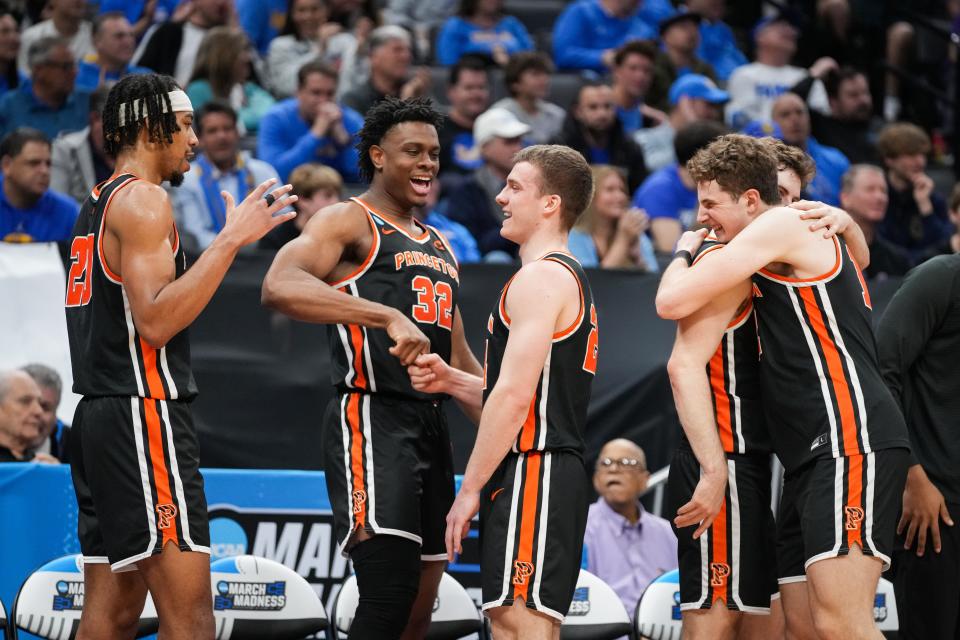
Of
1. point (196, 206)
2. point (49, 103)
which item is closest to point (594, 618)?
point (196, 206)

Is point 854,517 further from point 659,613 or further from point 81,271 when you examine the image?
point 81,271

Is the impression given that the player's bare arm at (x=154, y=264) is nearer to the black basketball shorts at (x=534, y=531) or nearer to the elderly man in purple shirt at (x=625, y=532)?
the black basketball shorts at (x=534, y=531)

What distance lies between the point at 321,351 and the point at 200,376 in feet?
2.34

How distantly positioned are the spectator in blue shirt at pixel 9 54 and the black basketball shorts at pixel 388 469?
22.0 ft

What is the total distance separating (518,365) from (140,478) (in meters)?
1.39

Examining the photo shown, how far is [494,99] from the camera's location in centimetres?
1231

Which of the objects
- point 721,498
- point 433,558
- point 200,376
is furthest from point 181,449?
point 200,376

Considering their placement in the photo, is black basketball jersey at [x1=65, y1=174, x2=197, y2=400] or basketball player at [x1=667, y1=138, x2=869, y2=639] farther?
basketball player at [x1=667, y1=138, x2=869, y2=639]

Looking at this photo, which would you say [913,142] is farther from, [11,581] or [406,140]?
[11,581]

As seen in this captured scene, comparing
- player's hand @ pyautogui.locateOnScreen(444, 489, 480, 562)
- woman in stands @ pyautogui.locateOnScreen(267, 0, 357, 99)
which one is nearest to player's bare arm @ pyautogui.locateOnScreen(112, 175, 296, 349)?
player's hand @ pyautogui.locateOnScreen(444, 489, 480, 562)

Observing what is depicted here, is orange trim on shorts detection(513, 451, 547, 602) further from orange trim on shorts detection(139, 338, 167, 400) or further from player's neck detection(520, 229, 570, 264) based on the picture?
orange trim on shorts detection(139, 338, 167, 400)

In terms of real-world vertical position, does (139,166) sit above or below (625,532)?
above

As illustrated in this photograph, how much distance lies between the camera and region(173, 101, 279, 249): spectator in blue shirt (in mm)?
9195

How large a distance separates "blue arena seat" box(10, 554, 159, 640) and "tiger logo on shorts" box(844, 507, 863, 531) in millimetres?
3073
